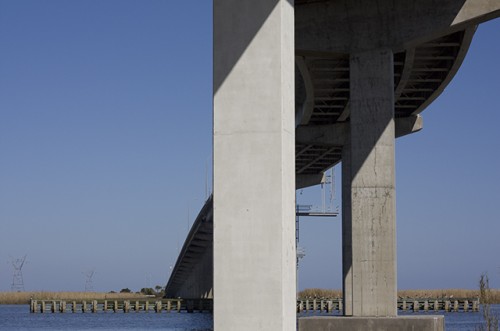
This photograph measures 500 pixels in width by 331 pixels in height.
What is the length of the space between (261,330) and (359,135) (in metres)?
20.3

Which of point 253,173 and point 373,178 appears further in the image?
point 373,178

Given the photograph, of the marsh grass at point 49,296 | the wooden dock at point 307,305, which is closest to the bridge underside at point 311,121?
the wooden dock at point 307,305

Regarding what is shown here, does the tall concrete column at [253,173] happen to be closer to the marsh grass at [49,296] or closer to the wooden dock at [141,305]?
the wooden dock at [141,305]

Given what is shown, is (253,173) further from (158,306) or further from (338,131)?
(158,306)

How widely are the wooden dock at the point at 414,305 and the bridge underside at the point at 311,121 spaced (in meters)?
36.8

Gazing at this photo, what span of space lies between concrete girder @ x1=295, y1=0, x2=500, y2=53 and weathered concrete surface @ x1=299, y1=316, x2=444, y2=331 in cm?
904

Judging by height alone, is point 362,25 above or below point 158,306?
above

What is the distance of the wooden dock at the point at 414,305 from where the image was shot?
10931 centimetres

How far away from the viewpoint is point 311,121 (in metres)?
53.0

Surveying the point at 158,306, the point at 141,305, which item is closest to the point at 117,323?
the point at 158,306

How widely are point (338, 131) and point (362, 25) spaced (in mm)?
16668

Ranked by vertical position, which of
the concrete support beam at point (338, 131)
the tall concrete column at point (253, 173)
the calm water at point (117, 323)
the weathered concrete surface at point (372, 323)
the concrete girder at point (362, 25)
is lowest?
the calm water at point (117, 323)

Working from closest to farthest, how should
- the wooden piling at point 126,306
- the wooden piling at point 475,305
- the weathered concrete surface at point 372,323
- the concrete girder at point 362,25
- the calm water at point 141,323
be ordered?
the weathered concrete surface at point 372,323
the concrete girder at point 362,25
the calm water at point 141,323
the wooden piling at point 475,305
the wooden piling at point 126,306

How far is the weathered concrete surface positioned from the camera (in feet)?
103
